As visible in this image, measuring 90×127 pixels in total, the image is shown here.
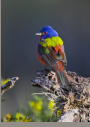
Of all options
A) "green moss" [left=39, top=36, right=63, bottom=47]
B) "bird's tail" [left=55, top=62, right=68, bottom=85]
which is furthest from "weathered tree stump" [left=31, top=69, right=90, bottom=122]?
"green moss" [left=39, top=36, right=63, bottom=47]

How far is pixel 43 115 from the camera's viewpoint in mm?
1575

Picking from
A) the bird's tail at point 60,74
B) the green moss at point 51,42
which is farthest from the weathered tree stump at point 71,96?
the green moss at point 51,42

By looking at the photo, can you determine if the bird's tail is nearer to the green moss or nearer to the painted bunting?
the painted bunting

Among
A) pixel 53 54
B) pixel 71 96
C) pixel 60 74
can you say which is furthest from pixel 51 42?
pixel 71 96

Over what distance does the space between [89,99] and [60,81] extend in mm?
314

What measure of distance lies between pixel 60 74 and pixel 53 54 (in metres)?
0.24

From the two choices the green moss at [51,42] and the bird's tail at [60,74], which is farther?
the green moss at [51,42]

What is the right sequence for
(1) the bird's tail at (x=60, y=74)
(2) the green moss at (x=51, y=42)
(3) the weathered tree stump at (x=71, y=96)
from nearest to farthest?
(3) the weathered tree stump at (x=71, y=96) → (1) the bird's tail at (x=60, y=74) → (2) the green moss at (x=51, y=42)

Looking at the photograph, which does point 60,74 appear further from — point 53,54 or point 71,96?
point 71,96

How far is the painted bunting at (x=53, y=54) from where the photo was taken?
1.62 meters

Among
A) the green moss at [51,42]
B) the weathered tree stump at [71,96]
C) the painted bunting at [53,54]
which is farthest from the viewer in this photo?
the green moss at [51,42]

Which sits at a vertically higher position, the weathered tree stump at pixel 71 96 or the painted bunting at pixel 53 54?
the painted bunting at pixel 53 54

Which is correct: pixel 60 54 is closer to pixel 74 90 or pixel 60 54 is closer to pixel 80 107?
pixel 74 90

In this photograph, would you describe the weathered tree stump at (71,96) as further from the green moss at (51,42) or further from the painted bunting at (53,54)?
the green moss at (51,42)
